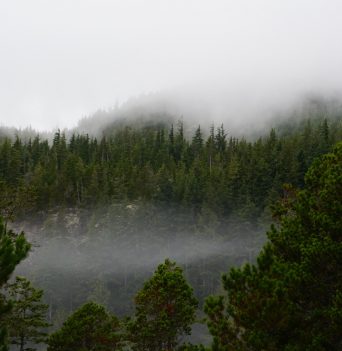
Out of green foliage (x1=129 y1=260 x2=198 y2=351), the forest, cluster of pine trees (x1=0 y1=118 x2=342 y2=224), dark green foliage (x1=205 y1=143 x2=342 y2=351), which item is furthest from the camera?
cluster of pine trees (x1=0 y1=118 x2=342 y2=224)

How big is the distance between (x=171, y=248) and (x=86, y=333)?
54.4 metres

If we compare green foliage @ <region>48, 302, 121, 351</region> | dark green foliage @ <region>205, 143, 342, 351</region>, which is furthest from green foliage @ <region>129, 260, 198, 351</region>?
dark green foliage @ <region>205, 143, 342, 351</region>

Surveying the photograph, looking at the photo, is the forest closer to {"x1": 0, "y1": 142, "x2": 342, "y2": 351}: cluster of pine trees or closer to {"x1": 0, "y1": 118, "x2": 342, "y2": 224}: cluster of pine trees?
{"x1": 0, "y1": 142, "x2": 342, "y2": 351}: cluster of pine trees

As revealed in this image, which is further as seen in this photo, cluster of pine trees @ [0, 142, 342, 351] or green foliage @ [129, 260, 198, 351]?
green foliage @ [129, 260, 198, 351]

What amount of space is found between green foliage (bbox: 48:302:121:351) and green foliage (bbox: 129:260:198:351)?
8.51 feet

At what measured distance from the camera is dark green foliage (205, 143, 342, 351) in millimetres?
12250

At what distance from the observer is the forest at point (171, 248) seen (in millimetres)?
12836

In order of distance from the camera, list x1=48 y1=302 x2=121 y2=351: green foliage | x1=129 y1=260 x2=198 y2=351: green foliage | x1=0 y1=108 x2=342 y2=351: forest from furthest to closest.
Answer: x1=48 y1=302 x2=121 y2=351: green foliage → x1=129 y1=260 x2=198 y2=351: green foliage → x1=0 y1=108 x2=342 y2=351: forest

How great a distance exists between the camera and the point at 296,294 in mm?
13047

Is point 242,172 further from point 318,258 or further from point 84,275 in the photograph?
point 318,258

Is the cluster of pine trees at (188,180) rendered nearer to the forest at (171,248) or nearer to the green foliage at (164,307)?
the forest at (171,248)

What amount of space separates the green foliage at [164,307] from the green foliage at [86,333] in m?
2.60

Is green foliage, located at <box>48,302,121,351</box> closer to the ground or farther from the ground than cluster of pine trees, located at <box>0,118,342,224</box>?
closer to the ground

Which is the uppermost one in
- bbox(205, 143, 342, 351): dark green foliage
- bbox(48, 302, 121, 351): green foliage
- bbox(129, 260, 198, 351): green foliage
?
bbox(205, 143, 342, 351): dark green foliage
